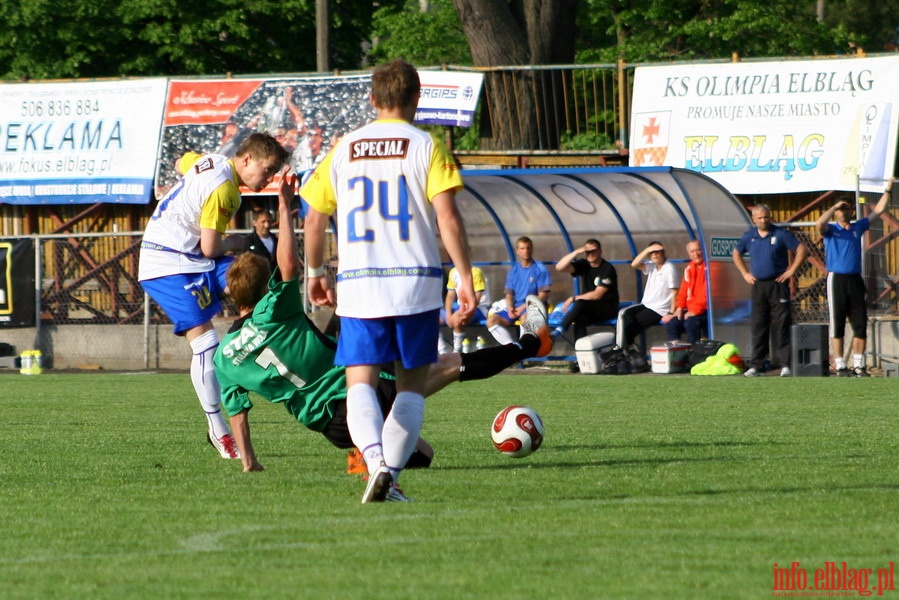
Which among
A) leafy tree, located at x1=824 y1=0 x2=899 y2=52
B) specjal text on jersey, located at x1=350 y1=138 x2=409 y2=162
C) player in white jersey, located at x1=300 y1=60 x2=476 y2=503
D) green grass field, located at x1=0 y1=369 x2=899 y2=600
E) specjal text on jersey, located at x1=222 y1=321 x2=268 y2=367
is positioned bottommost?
green grass field, located at x1=0 y1=369 x2=899 y2=600

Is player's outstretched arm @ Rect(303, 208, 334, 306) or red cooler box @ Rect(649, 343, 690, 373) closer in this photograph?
player's outstretched arm @ Rect(303, 208, 334, 306)

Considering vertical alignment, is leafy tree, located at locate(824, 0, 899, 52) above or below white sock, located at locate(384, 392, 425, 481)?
above

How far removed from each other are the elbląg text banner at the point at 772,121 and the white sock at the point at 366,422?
1589 centimetres

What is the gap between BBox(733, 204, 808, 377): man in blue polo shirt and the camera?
18.4 meters

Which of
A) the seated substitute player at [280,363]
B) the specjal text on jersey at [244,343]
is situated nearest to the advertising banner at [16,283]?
the seated substitute player at [280,363]

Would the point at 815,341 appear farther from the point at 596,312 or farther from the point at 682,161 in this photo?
the point at 682,161

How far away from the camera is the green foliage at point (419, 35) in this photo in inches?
1487

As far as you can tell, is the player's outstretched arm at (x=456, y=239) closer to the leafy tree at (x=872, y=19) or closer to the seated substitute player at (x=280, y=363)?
the seated substitute player at (x=280, y=363)

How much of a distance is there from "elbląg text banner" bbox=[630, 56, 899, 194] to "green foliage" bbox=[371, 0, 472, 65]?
48.0 ft

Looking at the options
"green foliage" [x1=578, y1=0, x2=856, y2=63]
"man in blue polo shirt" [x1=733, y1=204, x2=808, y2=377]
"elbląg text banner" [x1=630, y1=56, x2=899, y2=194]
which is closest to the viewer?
"man in blue polo shirt" [x1=733, y1=204, x2=808, y2=377]

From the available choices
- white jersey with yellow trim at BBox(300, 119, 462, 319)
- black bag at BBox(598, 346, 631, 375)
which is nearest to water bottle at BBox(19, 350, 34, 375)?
black bag at BBox(598, 346, 631, 375)

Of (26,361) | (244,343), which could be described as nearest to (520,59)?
(26,361)
